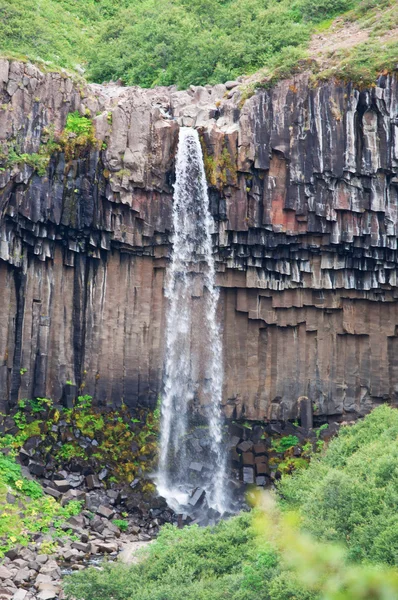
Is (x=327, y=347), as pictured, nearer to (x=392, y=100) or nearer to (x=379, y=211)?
(x=379, y=211)

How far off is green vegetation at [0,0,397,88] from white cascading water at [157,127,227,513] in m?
4.26

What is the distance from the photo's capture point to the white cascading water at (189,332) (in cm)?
2564

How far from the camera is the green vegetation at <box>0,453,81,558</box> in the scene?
20203 mm

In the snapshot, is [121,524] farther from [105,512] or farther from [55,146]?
[55,146]

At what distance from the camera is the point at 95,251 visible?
25578mm

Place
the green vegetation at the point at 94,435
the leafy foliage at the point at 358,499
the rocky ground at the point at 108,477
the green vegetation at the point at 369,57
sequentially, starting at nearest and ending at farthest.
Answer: the leafy foliage at the point at 358,499 → the rocky ground at the point at 108,477 → the green vegetation at the point at 94,435 → the green vegetation at the point at 369,57

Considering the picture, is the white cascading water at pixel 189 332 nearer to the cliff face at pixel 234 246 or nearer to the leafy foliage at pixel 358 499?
the cliff face at pixel 234 246

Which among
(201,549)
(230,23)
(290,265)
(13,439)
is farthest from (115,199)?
(230,23)

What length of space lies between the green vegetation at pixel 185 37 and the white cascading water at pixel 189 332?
168 inches

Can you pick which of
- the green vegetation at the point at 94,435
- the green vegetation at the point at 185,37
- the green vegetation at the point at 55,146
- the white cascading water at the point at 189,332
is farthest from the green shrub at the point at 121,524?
the green vegetation at the point at 185,37

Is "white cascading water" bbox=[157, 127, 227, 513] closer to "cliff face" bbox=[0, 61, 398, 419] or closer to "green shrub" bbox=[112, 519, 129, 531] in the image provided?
"cliff face" bbox=[0, 61, 398, 419]

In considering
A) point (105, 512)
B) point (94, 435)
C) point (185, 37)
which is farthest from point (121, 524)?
point (185, 37)

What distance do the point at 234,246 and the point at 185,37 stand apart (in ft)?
41.8

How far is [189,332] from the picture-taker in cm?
2678
